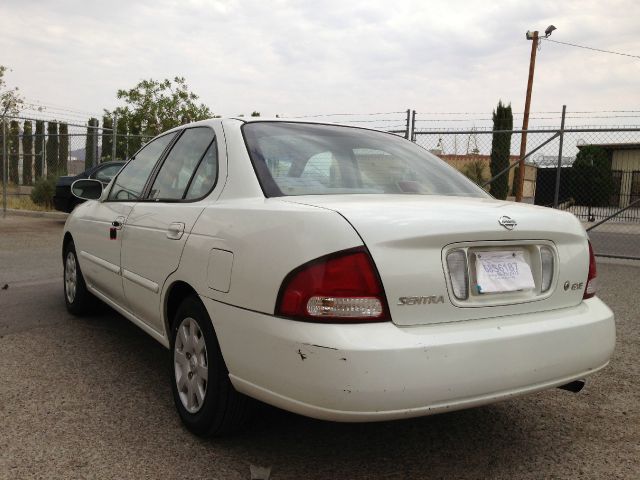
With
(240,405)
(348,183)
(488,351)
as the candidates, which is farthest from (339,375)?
(348,183)

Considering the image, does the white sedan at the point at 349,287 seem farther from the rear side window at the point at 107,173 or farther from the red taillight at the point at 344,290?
the rear side window at the point at 107,173

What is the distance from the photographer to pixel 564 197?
577 inches

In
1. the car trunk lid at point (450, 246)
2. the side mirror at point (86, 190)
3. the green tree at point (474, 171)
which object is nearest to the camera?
the car trunk lid at point (450, 246)

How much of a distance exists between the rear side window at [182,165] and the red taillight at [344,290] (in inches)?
46.3

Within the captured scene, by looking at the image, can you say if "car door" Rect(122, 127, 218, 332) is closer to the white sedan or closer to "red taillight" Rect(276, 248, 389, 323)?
the white sedan

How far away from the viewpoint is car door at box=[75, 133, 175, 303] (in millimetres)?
3764

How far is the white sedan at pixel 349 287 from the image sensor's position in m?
2.07

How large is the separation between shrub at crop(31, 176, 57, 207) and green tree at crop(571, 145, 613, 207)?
542 inches

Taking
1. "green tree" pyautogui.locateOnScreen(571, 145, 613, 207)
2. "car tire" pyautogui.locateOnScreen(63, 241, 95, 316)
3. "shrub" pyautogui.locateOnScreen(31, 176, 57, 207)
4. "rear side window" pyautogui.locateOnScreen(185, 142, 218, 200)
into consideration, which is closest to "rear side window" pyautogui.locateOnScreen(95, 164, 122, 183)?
"shrub" pyautogui.locateOnScreen(31, 176, 57, 207)

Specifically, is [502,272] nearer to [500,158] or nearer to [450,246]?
[450,246]

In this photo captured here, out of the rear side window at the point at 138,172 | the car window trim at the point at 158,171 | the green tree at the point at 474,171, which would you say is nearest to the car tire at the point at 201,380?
the car window trim at the point at 158,171

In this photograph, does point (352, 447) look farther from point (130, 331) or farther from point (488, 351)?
point (130, 331)

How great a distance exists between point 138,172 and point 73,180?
9484 millimetres

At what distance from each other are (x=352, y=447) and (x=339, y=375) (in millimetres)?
824
